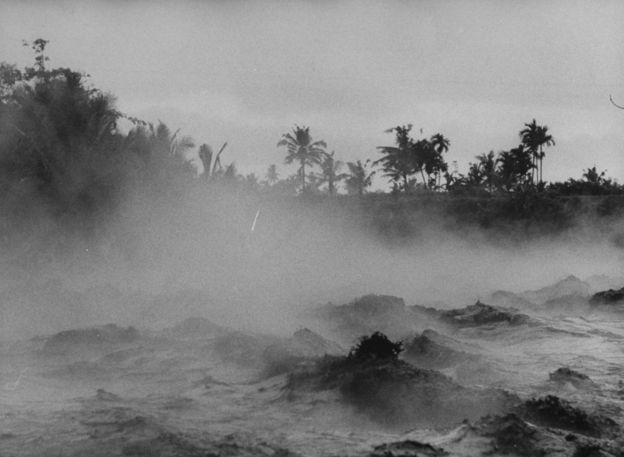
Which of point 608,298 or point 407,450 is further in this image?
point 608,298

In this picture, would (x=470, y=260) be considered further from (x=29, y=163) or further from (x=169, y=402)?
(x=169, y=402)

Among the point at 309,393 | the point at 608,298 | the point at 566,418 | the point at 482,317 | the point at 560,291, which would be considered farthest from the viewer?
the point at 560,291

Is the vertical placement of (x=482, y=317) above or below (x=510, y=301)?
above

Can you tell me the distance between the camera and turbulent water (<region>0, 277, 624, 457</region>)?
6.75 m

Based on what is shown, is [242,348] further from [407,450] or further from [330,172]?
[330,172]

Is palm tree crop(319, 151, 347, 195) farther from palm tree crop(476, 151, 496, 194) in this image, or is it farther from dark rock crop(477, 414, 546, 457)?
dark rock crop(477, 414, 546, 457)

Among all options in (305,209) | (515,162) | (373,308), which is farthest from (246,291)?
(515,162)

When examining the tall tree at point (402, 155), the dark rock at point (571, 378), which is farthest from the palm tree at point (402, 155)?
the dark rock at point (571, 378)

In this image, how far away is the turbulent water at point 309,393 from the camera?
266 inches

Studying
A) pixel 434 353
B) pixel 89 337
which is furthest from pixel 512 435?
pixel 89 337

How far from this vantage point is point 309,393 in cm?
905

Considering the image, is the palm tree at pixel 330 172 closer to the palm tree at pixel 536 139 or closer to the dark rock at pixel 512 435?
A: the palm tree at pixel 536 139

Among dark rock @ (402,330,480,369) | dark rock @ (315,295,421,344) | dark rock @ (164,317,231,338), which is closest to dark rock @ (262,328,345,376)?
dark rock @ (402,330,480,369)

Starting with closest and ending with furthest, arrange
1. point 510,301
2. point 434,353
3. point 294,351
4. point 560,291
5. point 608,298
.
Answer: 1. point 294,351
2. point 434,353
3. point 608,298
4. point 510,301
5. point 560,291
